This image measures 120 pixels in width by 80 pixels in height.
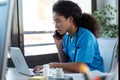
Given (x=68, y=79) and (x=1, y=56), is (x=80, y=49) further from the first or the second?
(x=1, y=56)

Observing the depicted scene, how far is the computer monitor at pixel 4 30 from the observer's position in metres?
0.67

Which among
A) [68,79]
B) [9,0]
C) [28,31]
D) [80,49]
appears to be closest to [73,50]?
[80,49]

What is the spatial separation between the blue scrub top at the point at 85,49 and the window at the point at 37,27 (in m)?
0.91

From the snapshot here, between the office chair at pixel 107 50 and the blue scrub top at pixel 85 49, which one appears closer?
the blue scrub top at pixel 85 49

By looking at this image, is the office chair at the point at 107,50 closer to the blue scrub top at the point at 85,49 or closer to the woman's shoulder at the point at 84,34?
the blue scrub top at the point at 85,49

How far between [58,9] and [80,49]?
368 millimetres

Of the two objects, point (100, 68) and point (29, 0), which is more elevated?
point (29, 0)

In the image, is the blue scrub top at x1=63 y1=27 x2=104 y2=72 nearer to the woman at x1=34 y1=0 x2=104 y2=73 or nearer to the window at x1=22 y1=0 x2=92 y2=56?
the woman at x1=34 y1=0 x2=104 y2=73

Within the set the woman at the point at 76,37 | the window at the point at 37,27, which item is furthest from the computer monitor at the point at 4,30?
the window at the point at 37,27

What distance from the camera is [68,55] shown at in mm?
2076

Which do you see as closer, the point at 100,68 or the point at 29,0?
the point at 100,68

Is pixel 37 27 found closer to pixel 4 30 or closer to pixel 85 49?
pixel 85 49

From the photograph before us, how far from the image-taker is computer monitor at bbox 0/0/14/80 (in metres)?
0.67

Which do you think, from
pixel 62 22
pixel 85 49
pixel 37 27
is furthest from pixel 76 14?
pixel 37 27
